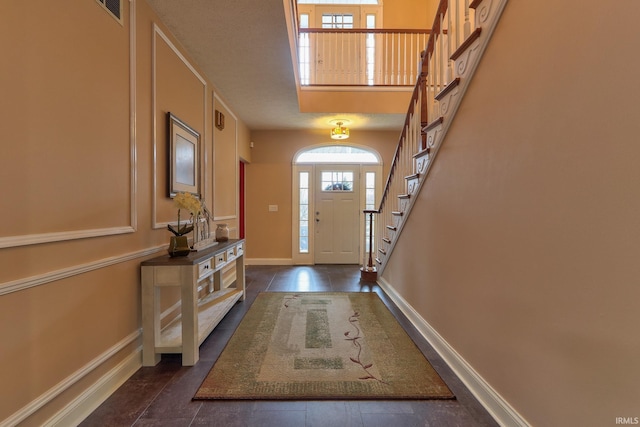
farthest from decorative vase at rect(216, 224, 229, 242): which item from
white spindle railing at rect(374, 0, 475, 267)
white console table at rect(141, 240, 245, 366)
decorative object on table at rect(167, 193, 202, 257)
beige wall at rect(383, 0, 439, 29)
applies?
beige wall at rect(383, 0, 439, 29)

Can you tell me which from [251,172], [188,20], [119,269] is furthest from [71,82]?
[251,172]

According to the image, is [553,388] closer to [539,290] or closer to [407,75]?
[539,290]

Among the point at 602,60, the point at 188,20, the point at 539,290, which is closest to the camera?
the point at 602,60

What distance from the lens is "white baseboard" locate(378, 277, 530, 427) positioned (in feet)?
4.55

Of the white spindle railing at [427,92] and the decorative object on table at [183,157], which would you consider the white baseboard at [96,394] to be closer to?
the decorative object on table at [183,157]

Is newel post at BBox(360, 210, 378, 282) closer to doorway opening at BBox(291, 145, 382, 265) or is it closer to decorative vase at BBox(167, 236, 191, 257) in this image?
doorway opening at BBox(291, 145, 382, 265)

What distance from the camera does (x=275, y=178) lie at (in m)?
5.42

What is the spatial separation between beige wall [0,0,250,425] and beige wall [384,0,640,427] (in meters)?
2.14

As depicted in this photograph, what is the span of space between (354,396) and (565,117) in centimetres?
169

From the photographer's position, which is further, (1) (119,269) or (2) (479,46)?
(1) (119,269)

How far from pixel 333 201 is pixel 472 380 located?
4.06 m

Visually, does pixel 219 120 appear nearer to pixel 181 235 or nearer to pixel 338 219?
pixel 181 235

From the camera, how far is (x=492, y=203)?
1531 mm

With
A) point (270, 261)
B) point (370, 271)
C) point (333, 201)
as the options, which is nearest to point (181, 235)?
point (370, 271)
